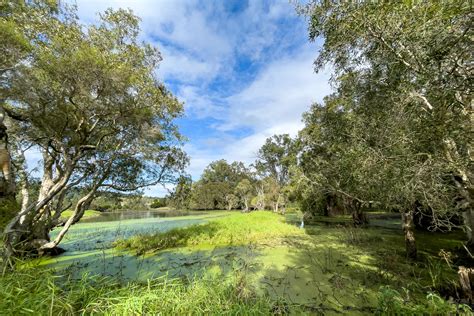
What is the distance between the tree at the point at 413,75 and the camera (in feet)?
9.89

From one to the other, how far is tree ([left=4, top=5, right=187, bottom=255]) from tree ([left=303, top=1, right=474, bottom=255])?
578cm

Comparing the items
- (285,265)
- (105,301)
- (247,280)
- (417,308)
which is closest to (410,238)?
(285,265)

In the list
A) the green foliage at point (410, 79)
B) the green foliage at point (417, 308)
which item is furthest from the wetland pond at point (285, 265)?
the green foliage at point (410, 79)

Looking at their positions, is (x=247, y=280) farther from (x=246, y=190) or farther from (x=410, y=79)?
(x=246, y=190)

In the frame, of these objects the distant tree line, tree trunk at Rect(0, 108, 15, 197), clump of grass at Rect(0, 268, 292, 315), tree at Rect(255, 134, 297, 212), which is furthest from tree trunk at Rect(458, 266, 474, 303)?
tree at Rect(255, 134, 297, 212)

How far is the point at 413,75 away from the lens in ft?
13.3

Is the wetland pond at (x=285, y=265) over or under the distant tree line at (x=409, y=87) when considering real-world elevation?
under

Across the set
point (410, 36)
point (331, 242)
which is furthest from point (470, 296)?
point (331, 242)

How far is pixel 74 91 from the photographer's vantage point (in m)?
6.80

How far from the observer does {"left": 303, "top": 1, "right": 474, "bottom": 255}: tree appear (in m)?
3.02

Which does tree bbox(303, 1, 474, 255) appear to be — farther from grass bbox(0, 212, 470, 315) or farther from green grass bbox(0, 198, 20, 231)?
green grass bbox(0, 198, 20, 231)

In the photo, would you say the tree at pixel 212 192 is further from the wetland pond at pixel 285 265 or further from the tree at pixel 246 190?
the wetland pond at pixel 285 265

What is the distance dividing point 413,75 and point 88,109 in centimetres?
899

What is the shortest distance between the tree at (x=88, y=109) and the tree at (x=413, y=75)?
19.0 ft
